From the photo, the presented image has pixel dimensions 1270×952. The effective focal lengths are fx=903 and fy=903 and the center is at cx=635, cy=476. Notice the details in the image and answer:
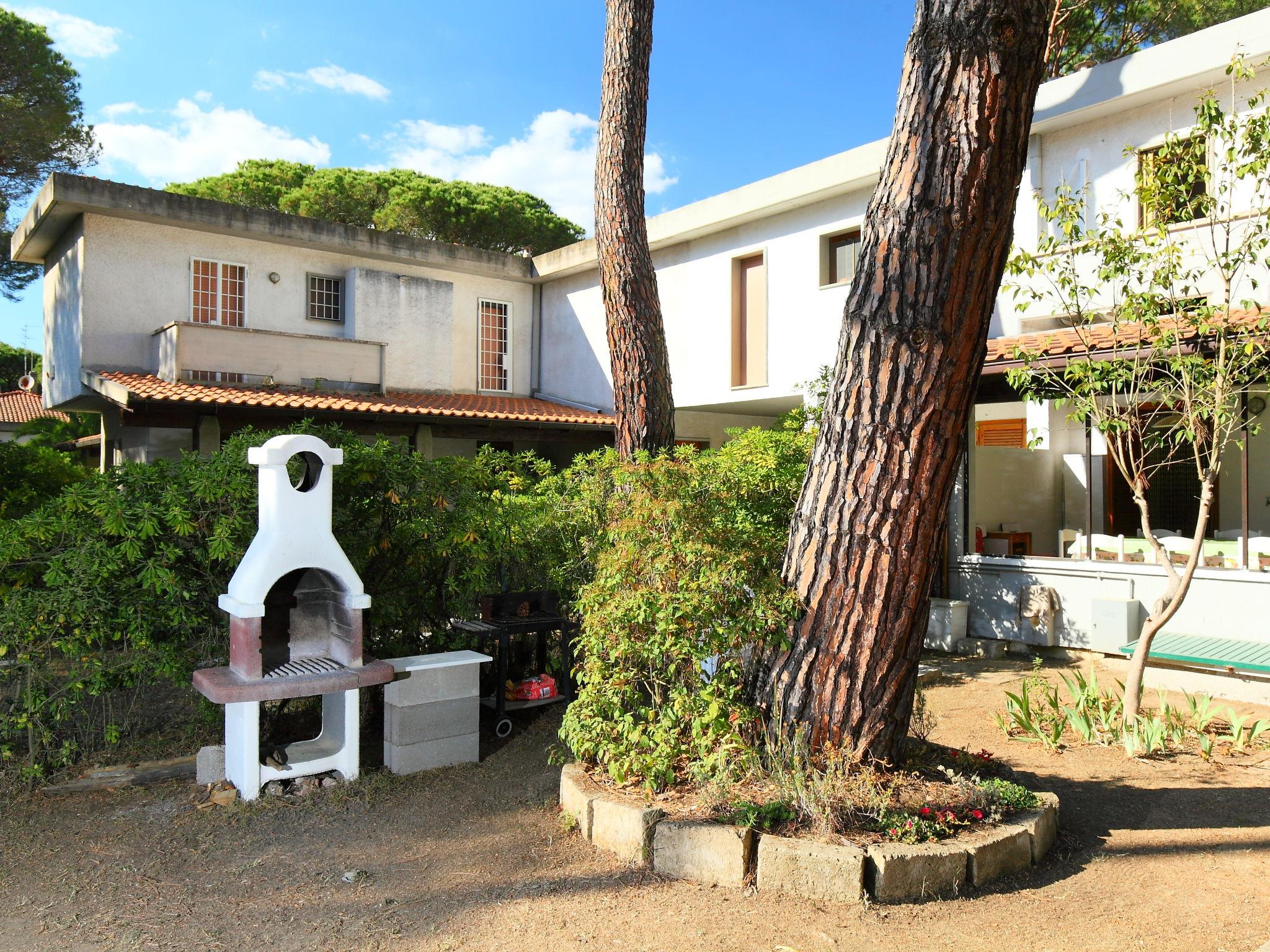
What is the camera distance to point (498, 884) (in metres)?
4.14

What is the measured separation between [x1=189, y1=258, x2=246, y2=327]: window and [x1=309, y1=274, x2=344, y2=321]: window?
134 cm

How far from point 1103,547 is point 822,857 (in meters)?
7.80

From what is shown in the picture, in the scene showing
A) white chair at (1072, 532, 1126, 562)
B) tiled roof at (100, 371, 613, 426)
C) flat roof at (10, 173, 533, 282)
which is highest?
flat roof at (10, 173, 533, 282)

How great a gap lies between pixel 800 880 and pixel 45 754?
4653 millimetres

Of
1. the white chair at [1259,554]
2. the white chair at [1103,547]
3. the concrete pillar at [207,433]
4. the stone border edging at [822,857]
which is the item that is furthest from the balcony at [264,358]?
the white chair at [1259,554]

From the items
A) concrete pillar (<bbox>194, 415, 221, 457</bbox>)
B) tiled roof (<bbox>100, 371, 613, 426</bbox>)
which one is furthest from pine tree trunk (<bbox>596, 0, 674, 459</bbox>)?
concrete pillar (<bbox>194, 415, 221, 457</bbox>)

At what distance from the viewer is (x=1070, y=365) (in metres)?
7.13

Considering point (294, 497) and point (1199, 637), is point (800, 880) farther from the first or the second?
point (1199, 637)

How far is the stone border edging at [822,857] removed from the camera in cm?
382

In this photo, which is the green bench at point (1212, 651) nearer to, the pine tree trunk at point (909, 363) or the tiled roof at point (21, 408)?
the pine tree trunk at point (909, 363)

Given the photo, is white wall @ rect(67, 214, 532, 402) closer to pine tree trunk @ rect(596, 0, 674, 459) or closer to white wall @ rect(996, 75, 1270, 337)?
pine tree trunk @ rect(596, 0, 674, 459)

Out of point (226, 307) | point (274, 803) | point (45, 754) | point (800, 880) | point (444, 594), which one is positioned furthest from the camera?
point (226, 307)

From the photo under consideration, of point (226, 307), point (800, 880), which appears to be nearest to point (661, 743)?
point (800, 880)

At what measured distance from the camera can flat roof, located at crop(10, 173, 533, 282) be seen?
47.0 feet
